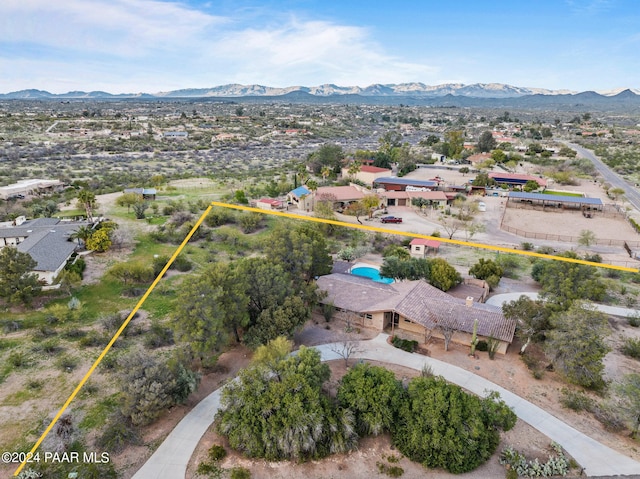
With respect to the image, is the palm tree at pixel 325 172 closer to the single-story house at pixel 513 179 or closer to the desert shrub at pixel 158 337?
the single-story house at pixel 513 179

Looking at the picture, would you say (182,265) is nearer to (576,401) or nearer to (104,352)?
(104,352)

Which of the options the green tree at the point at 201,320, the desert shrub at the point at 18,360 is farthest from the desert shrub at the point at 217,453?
the desert shrub at the point at 18,360

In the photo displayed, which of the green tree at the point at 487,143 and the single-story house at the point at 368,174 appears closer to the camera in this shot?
the single-story house at the point at 368,174

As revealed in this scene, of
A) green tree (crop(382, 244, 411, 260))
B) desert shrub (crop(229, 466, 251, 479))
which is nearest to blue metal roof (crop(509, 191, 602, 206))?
green tree (crop(382, 244, 411, 260))

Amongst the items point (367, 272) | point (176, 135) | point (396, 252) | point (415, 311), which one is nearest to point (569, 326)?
point (415, 311)

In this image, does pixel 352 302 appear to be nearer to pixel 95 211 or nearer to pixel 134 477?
pixel 134 477
